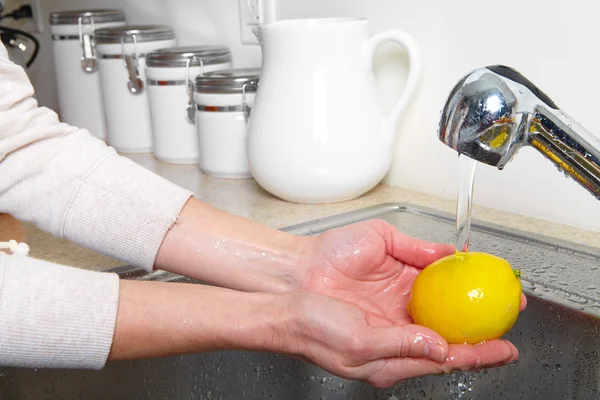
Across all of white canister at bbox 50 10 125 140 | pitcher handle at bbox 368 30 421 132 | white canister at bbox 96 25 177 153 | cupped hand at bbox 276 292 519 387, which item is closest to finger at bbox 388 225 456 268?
cupped hand at bbox 276 292 519 387

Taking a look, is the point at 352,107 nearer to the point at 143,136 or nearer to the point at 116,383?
the point at 116,383

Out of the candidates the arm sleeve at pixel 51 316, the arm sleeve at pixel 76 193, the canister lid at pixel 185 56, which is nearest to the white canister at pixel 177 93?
the canister lid at pixel 185 56

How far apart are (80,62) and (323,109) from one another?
2.70 feet

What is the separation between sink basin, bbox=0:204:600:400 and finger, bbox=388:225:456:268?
0.32ft

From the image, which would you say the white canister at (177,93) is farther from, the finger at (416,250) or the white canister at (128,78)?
the finger at (416,250)

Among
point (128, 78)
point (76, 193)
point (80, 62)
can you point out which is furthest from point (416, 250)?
point (80, 62)

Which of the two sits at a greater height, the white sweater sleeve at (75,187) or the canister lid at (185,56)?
the canister lid at (185,56)

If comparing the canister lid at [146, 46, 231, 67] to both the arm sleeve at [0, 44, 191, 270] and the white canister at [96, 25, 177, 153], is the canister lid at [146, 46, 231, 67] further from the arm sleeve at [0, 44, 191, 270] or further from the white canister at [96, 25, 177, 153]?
the arm sleeve at [0, 44, 191, 270]

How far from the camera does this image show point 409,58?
42.5 inches

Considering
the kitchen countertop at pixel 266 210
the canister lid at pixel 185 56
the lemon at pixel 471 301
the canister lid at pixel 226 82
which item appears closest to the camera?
the lemon at pixel 471 301

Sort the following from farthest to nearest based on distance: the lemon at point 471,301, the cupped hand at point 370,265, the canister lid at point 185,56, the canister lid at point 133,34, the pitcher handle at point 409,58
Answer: the canister lid at point 133,34, the canister lid at point 185,56, the pitcher handle at point 409,58, the cupped hand at point 370,265, the lemon at point 471,301

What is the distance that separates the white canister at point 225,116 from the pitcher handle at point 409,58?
0.81ft

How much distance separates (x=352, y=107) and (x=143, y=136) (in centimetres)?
63

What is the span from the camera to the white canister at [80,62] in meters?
1.65
